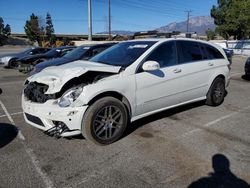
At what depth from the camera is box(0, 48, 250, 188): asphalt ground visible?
3.15 m

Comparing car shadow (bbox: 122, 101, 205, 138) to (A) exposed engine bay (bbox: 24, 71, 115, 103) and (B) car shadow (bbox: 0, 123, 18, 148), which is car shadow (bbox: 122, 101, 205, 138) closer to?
(A) exposed engine bay (bbox: 24, 71, 115, 103)

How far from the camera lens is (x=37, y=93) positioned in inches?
164

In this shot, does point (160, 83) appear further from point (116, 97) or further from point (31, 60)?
point (31, 60)

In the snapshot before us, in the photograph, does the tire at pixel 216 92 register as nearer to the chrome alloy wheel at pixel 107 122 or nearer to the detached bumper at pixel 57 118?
the chrome alloy wheel at pixel 107 122

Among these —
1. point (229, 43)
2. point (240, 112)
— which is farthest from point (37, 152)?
point (229, 43)

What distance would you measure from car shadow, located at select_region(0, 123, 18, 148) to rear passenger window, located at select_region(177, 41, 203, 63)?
339 centimetres

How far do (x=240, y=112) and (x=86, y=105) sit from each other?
12.4 feet

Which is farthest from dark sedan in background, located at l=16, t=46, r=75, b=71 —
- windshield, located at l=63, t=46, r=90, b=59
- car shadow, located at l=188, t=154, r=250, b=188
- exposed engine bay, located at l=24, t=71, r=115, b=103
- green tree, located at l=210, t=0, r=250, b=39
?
green tree, located at l=210, t=0, r=250, b=39

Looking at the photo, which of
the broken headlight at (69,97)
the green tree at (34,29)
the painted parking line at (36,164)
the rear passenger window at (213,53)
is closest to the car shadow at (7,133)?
the painted parking line at (36,164)

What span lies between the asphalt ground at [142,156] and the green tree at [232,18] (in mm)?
25292

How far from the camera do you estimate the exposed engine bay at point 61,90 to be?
4004 mm

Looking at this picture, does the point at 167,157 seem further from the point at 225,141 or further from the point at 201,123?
the point at 201,123

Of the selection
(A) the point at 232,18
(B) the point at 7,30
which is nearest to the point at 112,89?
(A) the point at 232,18

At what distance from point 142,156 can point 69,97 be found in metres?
1.36
